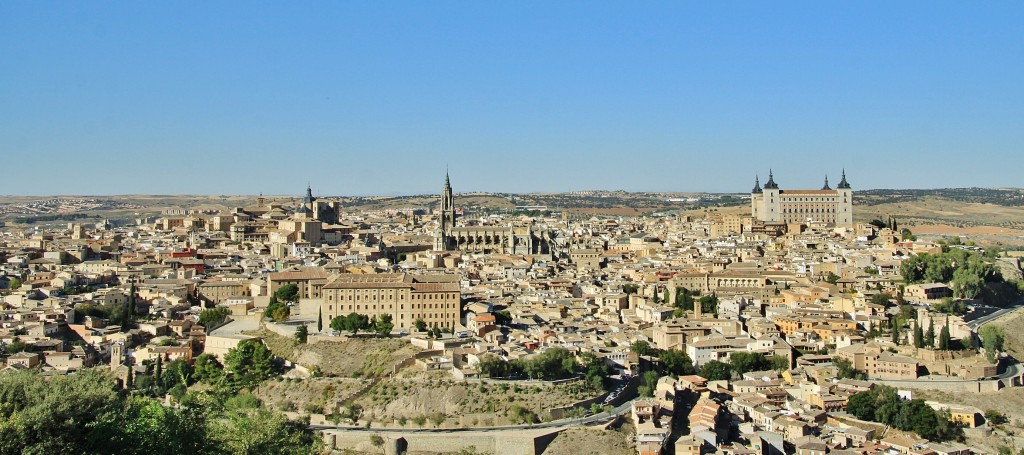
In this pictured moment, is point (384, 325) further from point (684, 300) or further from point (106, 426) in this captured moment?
point (106, 426)

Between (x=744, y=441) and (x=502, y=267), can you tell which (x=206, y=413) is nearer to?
(x=744, y=441)

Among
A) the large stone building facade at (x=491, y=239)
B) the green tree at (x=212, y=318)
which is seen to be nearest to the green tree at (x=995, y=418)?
the green tree at (x=212, y=318)

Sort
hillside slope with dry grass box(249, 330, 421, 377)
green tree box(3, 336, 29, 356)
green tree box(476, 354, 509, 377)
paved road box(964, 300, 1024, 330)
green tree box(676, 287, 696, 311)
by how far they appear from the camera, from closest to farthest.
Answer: green tree box(476, 354, 509, 377)
hillside slope with dry grass box(249, 330, 421, 377)
green tree box(3, 336, 29, 356)
paved road box(964, 300, 1024, 330)
green tree box(676, 287, 696, 311)

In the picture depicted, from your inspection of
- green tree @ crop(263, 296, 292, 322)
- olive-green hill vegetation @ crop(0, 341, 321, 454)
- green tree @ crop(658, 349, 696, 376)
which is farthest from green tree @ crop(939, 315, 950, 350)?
green tree @ crop(263, 296, 292, 322)

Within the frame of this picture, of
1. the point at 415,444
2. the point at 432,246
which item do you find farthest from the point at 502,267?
the point at 415,444

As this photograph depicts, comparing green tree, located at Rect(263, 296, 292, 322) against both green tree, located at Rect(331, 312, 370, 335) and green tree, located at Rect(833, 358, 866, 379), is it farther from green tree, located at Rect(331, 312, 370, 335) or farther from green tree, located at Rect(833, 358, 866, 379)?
green tree, located at Rect(833, 358, 866, 379)

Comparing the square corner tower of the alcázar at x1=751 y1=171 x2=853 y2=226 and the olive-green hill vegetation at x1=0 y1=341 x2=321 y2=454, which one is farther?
the square corner tower of the alcázar at x1=751 y1=171 x2=853 y2=226
